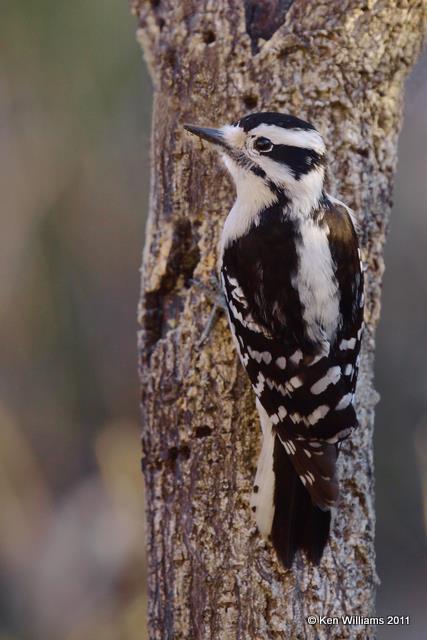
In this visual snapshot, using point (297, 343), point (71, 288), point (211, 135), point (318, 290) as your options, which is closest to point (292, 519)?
point (297, 343)

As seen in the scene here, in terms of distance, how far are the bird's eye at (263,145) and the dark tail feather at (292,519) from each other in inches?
36.5

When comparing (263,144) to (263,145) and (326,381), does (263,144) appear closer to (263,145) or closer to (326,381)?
(263,145)

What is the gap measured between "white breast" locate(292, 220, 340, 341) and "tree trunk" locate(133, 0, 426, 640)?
12.8 inches

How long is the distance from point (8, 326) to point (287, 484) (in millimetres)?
6015

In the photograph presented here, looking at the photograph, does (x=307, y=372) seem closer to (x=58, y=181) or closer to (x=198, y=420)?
(x=198, y=420)

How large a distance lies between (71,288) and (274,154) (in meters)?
5.75

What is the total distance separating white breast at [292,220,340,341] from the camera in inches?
121

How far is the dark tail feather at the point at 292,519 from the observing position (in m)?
3.06

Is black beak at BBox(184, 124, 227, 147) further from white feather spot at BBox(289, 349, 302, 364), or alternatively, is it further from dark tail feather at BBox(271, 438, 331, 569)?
dark tail feather at BBox(271, 438, 331, 569)

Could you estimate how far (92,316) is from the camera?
342 inches

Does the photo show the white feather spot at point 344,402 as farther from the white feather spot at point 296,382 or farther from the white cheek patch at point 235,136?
the white cheek patch at point 235,136

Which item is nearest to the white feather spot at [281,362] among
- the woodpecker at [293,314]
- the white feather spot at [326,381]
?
the woodpecker at [293,314]

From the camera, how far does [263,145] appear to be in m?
3.20

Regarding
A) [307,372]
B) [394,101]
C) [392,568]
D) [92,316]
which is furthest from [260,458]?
[92,316]
